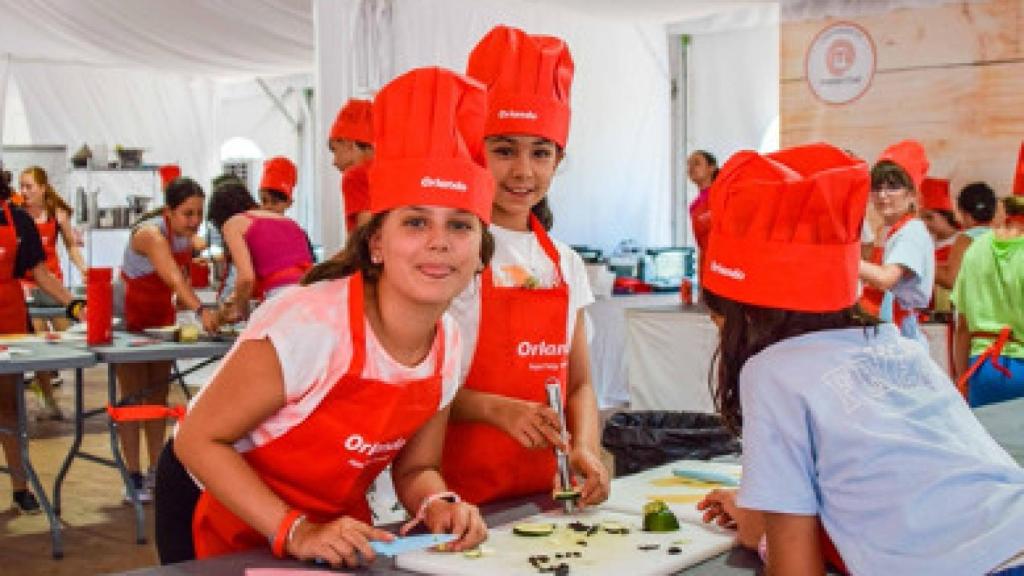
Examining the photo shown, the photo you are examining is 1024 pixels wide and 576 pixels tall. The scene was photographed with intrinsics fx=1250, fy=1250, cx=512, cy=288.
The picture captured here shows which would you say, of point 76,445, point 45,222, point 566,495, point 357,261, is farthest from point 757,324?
point 45,222

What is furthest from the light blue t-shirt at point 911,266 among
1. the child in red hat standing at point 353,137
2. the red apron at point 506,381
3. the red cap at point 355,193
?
the red apron at point 506,381

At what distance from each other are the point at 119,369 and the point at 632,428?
3957 mm

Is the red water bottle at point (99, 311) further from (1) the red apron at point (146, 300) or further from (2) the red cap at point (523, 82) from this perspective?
(2) the red cap at point (523, 82)

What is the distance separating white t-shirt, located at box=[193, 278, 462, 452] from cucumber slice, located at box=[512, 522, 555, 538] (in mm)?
263

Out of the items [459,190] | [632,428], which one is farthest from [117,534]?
[459,190]

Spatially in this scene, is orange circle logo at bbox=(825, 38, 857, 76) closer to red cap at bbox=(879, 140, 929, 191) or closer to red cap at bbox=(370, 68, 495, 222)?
red cap at bbox=(879, 140, 929, 191)

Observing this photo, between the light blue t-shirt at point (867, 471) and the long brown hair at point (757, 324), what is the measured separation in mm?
47

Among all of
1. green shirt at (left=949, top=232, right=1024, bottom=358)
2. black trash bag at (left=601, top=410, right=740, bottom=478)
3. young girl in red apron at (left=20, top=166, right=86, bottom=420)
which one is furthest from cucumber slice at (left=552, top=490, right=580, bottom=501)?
young girl in red apron at (left=20, top=166, right=86, bottom=420)

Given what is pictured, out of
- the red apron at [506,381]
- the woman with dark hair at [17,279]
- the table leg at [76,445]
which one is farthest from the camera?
the woman with dark hair at [17,279]

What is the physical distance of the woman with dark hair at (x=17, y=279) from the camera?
220 inches

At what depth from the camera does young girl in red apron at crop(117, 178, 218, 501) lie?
5.64m

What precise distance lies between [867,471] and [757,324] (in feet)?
0.75

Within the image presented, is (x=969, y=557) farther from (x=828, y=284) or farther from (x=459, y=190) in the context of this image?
(x=459, y=190)

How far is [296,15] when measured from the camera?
9.22 m
